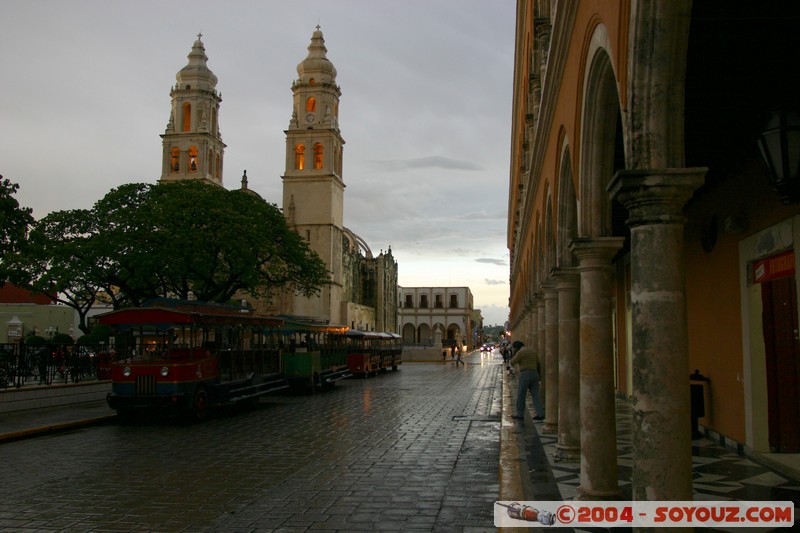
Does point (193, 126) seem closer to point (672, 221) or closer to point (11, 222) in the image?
point (11, 222)

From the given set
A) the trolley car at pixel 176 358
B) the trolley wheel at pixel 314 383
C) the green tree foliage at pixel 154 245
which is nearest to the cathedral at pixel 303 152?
the green tree foliage at pixel 154 245

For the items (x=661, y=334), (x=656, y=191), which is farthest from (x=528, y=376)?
(x=656, y=191)

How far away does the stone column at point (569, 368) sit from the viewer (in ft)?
30.5

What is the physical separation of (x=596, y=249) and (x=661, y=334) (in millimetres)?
2479

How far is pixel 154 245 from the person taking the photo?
92.1 feet

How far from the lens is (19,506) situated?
7289 mm

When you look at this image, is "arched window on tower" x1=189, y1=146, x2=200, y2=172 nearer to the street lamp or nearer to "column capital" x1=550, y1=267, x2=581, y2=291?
"column capital" x1=550, y1=267, x2=581, y2=291

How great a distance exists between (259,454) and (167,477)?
6.34ft

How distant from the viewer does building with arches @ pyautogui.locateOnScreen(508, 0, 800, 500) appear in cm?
461

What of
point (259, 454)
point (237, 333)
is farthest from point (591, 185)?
point (237, 333)

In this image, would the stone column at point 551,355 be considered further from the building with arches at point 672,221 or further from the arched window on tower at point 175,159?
the arched window on tower at point 175,159

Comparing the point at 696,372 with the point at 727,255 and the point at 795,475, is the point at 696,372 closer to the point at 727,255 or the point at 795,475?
the point at 727,255

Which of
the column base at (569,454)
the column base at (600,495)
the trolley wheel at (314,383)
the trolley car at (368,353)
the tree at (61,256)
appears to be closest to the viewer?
the column base at (600,495)

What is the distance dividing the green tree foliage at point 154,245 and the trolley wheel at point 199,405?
12.1m
